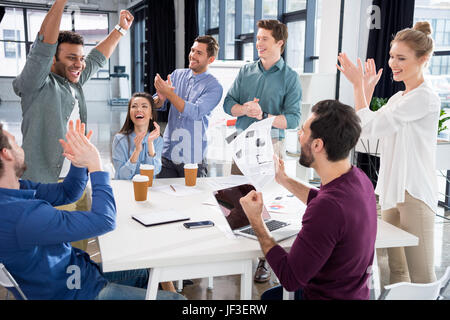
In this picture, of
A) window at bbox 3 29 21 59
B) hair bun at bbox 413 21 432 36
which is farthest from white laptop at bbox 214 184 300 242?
window at bbox 3 29 21 59

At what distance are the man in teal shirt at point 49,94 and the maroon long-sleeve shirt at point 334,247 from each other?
4.44 feet

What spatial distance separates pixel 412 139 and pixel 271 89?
107 cm

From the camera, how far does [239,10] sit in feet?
25.9

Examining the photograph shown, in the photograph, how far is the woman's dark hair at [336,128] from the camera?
1.38m

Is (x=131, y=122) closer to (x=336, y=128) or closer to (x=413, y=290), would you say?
(x=336, y=128)

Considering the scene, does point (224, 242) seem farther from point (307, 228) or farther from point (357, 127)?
point (357, 127)

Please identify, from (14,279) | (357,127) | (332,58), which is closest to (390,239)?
(357,127)

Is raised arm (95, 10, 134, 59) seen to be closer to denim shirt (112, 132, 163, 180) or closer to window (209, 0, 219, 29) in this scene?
denim shirt (112, 132, 163, 180)

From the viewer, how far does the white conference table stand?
139cm

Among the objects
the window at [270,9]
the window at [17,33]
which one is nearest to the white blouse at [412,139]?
the window at [270,9]

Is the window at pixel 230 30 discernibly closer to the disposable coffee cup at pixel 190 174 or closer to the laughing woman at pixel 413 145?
the disposable coffee cup at pixel 190 174

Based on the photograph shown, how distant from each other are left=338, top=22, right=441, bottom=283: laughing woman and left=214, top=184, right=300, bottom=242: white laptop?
0.58 metres

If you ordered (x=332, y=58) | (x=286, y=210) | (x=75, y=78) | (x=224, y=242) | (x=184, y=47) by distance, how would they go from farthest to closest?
(x=184, y=47) < (x=332, y=58) < (x=75, y=78) < (x=286, y=210) < (x=224, y=242)
